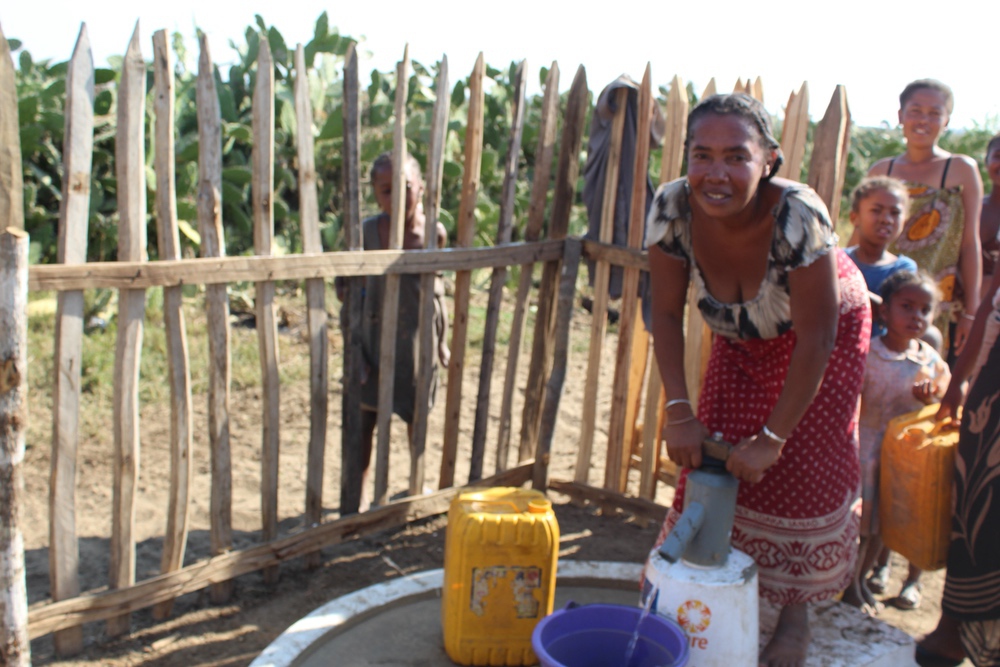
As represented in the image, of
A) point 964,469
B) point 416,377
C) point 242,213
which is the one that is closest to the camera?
point 964,469

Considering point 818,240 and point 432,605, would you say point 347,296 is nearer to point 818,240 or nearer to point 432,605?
point 432,605

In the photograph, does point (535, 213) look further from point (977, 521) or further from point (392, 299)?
point (977, 521)

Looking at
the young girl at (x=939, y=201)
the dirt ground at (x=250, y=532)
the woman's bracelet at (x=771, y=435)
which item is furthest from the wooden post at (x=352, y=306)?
the young girl at (x=939, y=201)

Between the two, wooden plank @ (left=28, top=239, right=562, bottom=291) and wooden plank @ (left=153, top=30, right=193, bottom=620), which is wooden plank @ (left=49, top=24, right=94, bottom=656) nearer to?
wooden plank @ (left=28, top=239, right=562, bottom=291)

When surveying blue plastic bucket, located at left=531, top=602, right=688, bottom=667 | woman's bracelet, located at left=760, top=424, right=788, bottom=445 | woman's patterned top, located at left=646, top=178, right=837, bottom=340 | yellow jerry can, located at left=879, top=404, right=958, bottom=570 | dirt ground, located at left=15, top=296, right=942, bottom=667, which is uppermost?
woman's patterned top, located at left=646, top=178, right=837, bottom=340

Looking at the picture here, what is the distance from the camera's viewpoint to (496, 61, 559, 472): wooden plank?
3.80m

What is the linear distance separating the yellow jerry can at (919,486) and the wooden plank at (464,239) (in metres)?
1.67

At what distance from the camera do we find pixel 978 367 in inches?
107

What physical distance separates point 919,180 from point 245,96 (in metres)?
6.32

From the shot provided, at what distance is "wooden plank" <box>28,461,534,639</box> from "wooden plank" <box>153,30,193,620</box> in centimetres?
9

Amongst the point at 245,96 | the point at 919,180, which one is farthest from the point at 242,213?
the point at 919,180

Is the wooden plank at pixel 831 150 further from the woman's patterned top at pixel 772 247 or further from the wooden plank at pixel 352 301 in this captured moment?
the wooden plank at pixel 352 301

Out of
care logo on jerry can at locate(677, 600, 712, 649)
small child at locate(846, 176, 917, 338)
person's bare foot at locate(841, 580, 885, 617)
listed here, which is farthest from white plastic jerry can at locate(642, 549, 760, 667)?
small child at locate(846, 176, 917, 338)

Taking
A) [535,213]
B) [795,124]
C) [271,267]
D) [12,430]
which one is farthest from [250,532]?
[795,124]
